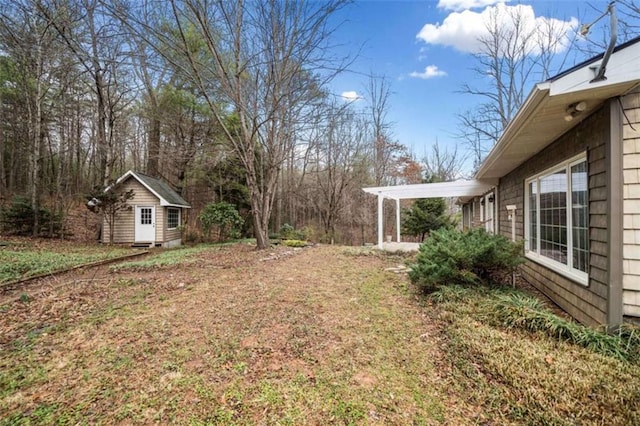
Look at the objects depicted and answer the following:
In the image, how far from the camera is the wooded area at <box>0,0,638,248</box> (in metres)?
7.88

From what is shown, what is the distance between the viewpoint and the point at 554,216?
14.0ft

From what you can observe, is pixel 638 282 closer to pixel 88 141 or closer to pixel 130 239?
pixel 130 239

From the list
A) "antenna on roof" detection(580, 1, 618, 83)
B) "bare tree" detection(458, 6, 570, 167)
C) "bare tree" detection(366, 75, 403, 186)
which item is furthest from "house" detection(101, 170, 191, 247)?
"bare tree" detection(458, 6, 570, 167)

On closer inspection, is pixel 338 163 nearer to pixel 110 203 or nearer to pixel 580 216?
pixel 110 203

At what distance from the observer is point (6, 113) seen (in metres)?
13.6

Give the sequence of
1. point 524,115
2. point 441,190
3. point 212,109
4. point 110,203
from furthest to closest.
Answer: point 110,203
point 441,190
point 212,109
point 524,115

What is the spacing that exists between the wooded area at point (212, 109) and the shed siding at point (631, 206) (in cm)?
666

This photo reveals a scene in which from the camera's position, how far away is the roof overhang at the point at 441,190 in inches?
355

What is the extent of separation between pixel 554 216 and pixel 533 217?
1.11m

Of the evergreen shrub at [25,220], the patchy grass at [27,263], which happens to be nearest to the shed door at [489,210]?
the patchy grass at [27,263]

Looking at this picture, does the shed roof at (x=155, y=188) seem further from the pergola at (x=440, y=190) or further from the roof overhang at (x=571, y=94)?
the roof overhang at (x=571, y=94)

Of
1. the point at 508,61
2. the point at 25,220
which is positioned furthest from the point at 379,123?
the point at 25,220

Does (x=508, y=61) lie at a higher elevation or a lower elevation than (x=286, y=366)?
higher

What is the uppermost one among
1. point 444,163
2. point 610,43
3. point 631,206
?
point 444,163
